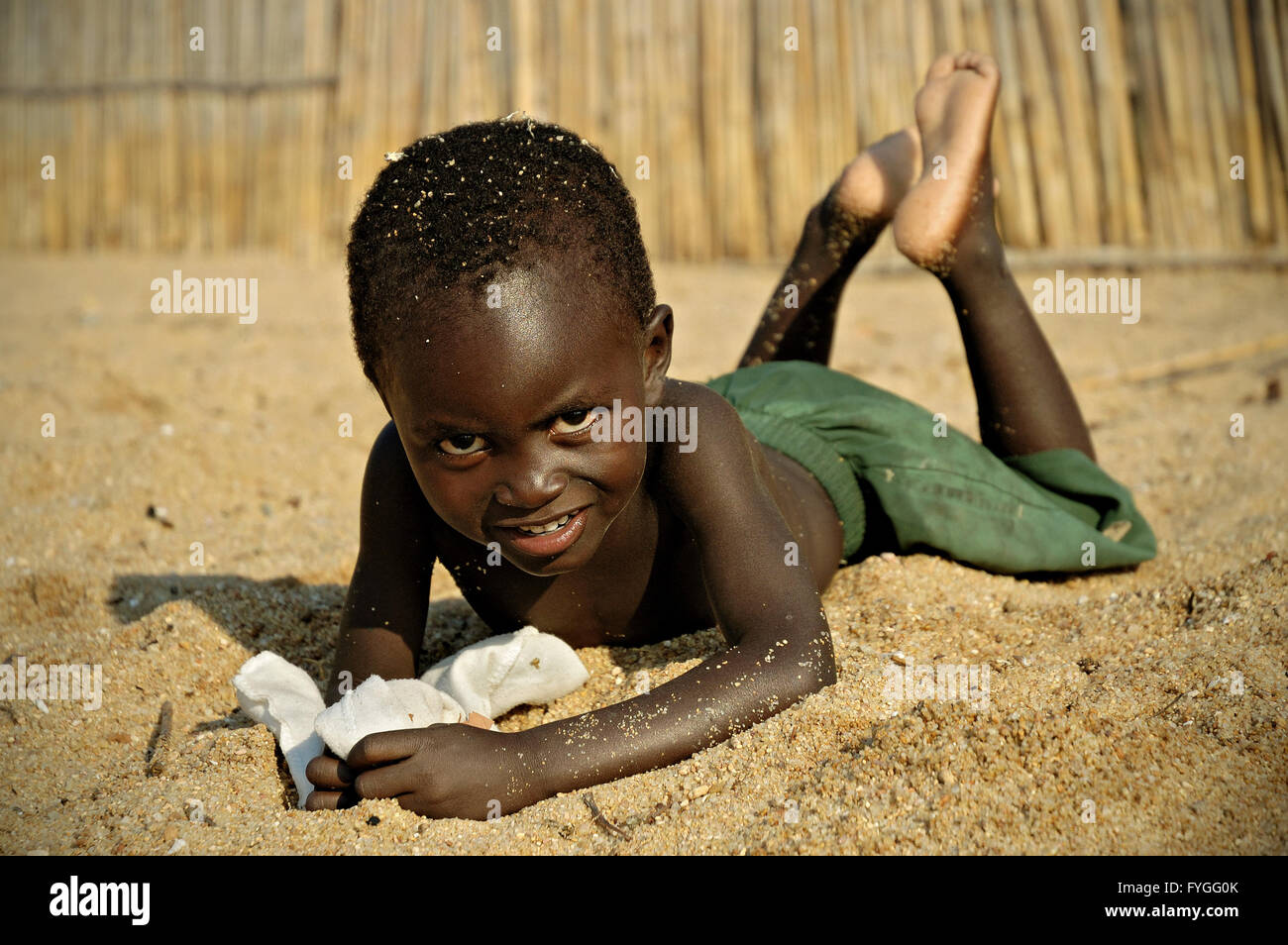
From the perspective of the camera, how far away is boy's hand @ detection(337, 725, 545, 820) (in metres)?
1.83

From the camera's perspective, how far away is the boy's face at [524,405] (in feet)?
5.95

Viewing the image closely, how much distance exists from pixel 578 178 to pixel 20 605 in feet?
6.11

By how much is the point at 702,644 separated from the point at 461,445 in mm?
829

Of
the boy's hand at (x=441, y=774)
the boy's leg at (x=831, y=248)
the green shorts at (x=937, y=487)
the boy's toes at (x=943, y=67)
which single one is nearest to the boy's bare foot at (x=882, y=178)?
the boy's leg at (x=831, y=248)

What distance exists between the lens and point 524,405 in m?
1.83

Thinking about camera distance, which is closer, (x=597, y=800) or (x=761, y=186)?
(x=597, y=800)

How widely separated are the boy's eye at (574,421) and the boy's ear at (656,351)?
0.73 ft

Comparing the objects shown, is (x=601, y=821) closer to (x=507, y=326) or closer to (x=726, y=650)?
(x=726, y=650)

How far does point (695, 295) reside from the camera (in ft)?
20.4

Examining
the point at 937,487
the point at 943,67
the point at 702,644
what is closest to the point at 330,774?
the point at 702,644

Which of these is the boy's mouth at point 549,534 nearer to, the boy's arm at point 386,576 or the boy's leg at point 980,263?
the boy's arm at point 386,576

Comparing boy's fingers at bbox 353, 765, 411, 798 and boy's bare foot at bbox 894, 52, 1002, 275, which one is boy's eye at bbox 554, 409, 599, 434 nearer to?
boy's fingers at bbox 353, 765, 411, 798
